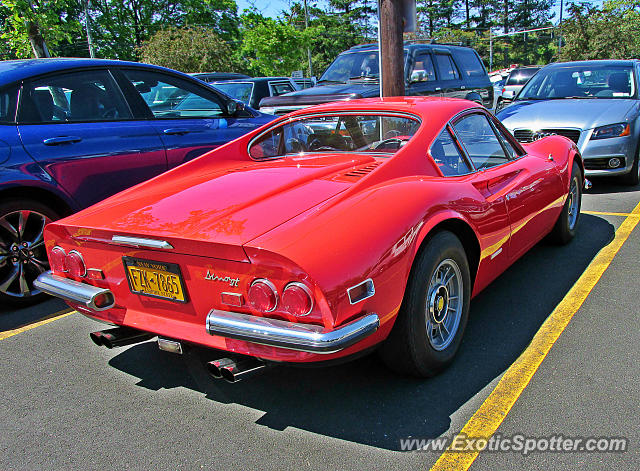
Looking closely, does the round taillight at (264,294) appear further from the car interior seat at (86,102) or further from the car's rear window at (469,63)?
the car's rear window at (469,63)

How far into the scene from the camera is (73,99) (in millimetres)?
4230

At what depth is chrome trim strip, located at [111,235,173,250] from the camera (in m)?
2.33

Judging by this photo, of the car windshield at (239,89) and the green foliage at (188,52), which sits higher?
the green foliage at (188,52)

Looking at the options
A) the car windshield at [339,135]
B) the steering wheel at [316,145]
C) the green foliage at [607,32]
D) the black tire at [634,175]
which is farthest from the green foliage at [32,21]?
the green foliage at [607,32]

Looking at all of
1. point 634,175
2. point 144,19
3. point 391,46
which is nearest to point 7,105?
point 391,46

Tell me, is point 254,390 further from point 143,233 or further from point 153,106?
point 153,106

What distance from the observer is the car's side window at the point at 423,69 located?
9.05m

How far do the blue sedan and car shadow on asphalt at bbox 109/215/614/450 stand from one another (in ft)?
4.40

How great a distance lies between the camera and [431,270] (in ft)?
8.37

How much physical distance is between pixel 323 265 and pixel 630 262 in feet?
10.8

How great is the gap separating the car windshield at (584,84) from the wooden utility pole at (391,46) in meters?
2.64

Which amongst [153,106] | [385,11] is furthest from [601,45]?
[153,106]

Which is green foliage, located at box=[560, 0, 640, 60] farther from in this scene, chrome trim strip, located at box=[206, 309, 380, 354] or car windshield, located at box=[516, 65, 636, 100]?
chrome trim strip, located at box=[206, 309, 380, 354]

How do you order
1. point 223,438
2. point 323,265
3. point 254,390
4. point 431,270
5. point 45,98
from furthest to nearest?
point 45,98 < point 254,390 < point 431,270 < point 223,438 < point 323,265
